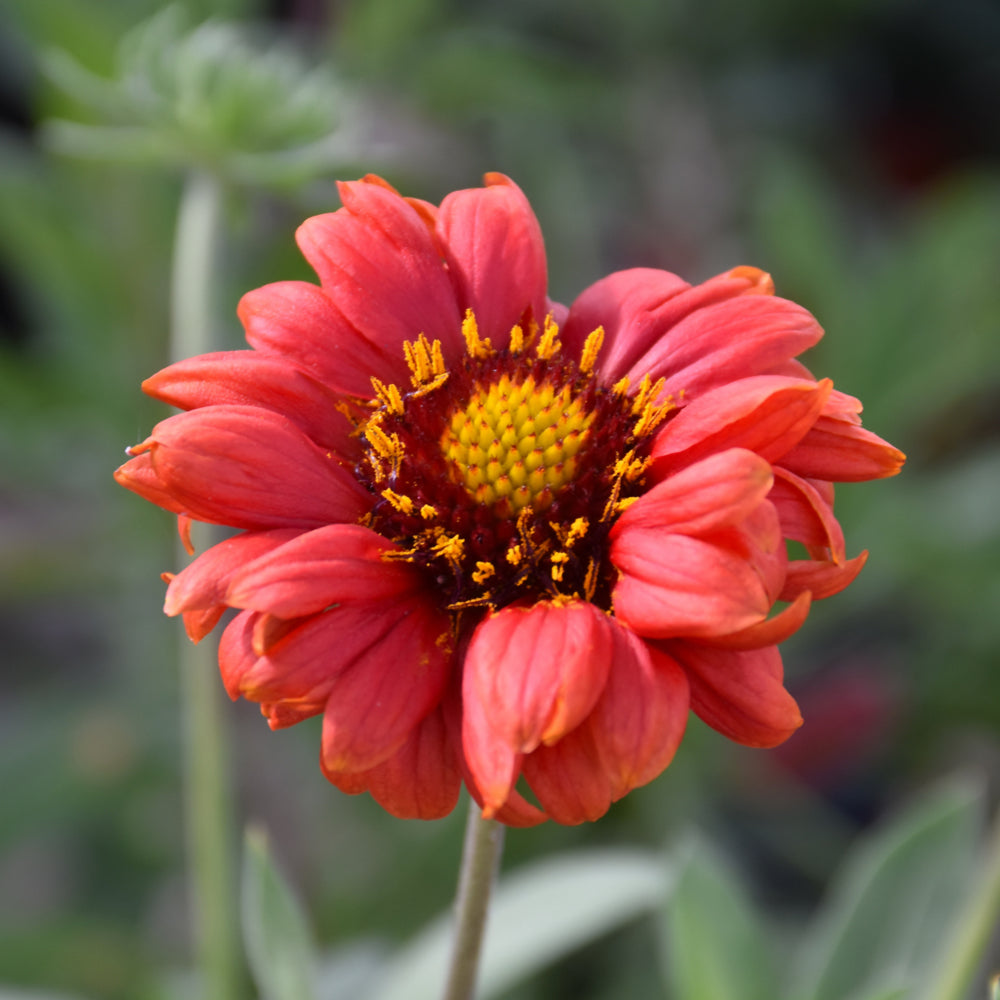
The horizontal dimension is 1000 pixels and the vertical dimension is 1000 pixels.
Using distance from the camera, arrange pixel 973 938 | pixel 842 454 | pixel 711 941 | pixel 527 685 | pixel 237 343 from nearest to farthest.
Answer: pixel 527 685, pixel 842 454, pixel 973 938, pixel 711 941, pixel 237 343

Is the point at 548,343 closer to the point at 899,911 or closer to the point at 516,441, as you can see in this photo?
the point at 516,441

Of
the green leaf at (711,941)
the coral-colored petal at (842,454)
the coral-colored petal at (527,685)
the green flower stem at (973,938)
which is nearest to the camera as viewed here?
the coral-colored petal at (527,685)

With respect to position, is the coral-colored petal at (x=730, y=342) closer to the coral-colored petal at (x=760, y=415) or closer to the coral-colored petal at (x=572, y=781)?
the coral-colored petal at (x=760, y=415)

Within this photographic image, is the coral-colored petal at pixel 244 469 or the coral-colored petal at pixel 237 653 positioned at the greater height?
the coral-colored petal at pixel 244 469

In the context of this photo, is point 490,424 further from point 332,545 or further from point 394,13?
point 394,13

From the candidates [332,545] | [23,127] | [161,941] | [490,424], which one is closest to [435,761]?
[332,545]

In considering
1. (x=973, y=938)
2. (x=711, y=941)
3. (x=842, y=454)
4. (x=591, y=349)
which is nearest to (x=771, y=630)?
(x=842, y=454)

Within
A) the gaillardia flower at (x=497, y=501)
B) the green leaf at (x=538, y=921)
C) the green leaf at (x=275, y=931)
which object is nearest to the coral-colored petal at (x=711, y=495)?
the gaillardia flower at (x=497, y=501)
